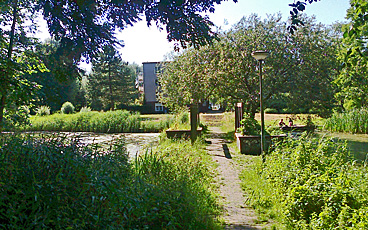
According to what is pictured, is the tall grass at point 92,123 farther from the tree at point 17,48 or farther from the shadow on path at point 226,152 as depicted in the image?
the tree at point 17,48

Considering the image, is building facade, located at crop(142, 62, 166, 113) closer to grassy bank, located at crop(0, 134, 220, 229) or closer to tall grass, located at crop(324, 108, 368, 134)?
tall grass, located at crop(324, 108, 368, 134)

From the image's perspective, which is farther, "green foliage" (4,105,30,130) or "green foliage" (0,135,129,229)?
"green foliage" (4,105,30,130)

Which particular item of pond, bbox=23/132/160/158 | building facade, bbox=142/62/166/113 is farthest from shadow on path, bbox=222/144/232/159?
building facade, bbox=142/62/166/113

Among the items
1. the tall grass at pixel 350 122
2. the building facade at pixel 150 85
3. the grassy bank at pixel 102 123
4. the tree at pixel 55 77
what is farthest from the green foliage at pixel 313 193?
the building facade at pixel 150 85

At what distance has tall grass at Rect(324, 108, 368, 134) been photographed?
54.2ft

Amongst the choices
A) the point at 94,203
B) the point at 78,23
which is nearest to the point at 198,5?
the point at 78,23

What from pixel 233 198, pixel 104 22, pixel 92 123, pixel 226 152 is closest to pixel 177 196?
pixel 233 198

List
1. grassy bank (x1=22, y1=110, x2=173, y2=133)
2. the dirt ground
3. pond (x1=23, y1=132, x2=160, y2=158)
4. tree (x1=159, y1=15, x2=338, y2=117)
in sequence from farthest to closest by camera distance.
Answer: grassy bank (x1=22, y1=110, x2=173, y2=133) < tree (x1=159, y1=15, x2=338, y2=117) < pond (x1=23, y1=132, x2=160, y2=158) < the dirt ground

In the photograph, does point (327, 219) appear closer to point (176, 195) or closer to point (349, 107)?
point (176, 195)

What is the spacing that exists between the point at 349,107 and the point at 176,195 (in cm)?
1924

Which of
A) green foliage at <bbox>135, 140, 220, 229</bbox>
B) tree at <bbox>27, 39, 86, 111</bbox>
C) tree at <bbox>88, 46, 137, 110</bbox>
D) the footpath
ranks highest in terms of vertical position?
tree at <bbox>88, 46, 137, 110</bbox>

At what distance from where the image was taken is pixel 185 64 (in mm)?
17344

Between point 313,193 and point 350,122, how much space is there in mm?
14564

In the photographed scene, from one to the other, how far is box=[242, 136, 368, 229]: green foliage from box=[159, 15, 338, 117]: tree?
7.81m
